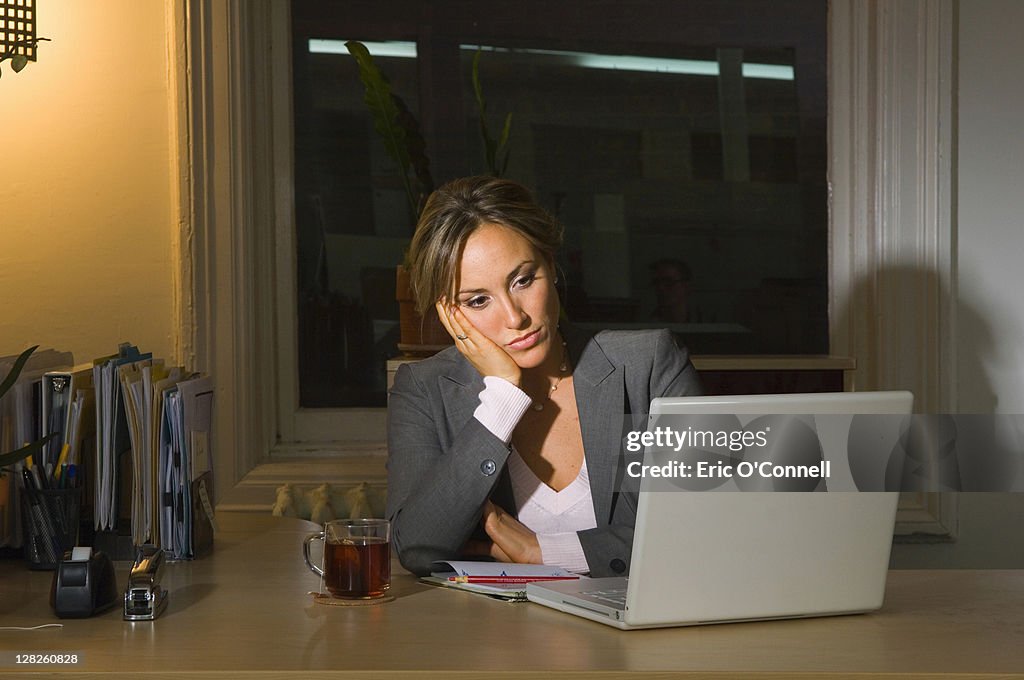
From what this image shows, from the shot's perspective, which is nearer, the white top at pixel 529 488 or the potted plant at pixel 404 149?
the white top at pixel 529 488

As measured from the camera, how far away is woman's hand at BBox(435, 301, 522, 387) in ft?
6.40

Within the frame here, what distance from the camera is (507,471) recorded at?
1989 mm

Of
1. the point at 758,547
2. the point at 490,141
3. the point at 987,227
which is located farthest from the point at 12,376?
the point at 987,227

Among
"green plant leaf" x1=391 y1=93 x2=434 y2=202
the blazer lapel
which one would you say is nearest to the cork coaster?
the blazer lapel

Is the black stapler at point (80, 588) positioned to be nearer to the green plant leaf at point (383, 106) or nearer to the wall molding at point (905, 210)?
the green plant leaf at point (383, 106)

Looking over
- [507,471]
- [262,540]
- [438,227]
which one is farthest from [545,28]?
[262,540]

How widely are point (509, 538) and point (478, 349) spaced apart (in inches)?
14.0

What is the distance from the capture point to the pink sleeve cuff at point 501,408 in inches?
71.3

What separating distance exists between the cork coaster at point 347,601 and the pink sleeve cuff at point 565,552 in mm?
331

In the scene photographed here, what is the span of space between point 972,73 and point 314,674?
2529 millimetres

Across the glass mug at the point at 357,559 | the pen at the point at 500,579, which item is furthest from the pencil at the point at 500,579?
the glass mug at the point at 357,559

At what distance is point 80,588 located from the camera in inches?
54.9

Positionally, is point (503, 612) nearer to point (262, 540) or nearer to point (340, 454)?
point (262, 540)

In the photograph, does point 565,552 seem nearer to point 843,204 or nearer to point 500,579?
A: point 500,579
